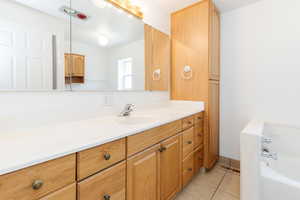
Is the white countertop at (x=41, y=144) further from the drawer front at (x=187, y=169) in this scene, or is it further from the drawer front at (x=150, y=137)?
the drawer front at (x=187, y=169)

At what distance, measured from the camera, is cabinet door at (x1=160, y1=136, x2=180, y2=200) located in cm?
124

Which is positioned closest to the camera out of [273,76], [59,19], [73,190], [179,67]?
[73,190]

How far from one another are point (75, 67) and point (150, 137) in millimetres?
856

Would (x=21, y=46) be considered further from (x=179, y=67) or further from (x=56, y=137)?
(x=179, y=67)

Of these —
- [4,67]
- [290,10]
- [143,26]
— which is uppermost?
[290,10]

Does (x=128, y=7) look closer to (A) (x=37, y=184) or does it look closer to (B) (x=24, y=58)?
(B) (x=24, y=58)

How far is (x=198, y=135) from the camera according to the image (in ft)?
6.00

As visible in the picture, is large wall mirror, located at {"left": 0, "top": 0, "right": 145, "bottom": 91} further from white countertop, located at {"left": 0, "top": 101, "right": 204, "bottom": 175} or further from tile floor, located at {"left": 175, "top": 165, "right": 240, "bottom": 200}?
tile floor, located at {"left": 175, "top": 165, "right": 240, "bottom": 200}

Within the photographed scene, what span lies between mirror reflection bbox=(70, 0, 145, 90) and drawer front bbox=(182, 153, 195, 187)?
995 millimetres

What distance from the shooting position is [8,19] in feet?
2.93

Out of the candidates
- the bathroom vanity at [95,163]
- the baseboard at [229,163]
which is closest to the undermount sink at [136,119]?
the bathroom vanity at [95,163]

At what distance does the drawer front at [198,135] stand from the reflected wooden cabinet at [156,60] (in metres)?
0.73

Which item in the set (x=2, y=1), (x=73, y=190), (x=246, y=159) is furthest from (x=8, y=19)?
(x=246, y=159)

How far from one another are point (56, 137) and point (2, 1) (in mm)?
903
